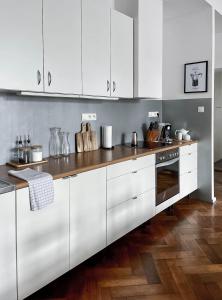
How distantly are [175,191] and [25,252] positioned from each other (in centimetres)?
211

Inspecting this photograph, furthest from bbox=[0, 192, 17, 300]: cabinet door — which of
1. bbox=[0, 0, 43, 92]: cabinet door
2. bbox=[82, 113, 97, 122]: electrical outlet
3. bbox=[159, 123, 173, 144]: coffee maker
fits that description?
bbox=[159, 123, 173, 144]: coffee maker

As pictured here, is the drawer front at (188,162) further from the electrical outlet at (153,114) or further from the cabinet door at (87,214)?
the cabinet door at (87,214)

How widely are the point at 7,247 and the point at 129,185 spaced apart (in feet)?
3.99

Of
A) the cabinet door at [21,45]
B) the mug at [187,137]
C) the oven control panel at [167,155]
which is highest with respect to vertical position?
the cabinet door at [21,45]

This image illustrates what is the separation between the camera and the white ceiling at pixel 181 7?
3.25 metres

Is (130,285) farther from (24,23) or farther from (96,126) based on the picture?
(24,23)

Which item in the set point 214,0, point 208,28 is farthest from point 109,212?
point 214,0

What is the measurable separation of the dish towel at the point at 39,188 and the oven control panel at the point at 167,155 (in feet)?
4.80

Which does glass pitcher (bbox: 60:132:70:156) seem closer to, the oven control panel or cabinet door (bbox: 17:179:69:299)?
cabinet door (bbox: 17:179:69:299)

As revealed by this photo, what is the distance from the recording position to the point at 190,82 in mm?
3729

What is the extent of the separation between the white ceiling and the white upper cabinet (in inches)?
9.7

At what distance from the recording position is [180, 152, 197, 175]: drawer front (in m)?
3.42

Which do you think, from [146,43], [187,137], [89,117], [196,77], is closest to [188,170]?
[187,137]

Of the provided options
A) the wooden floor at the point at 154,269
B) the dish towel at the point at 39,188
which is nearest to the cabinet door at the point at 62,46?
the dish towel at the point at 39,188
